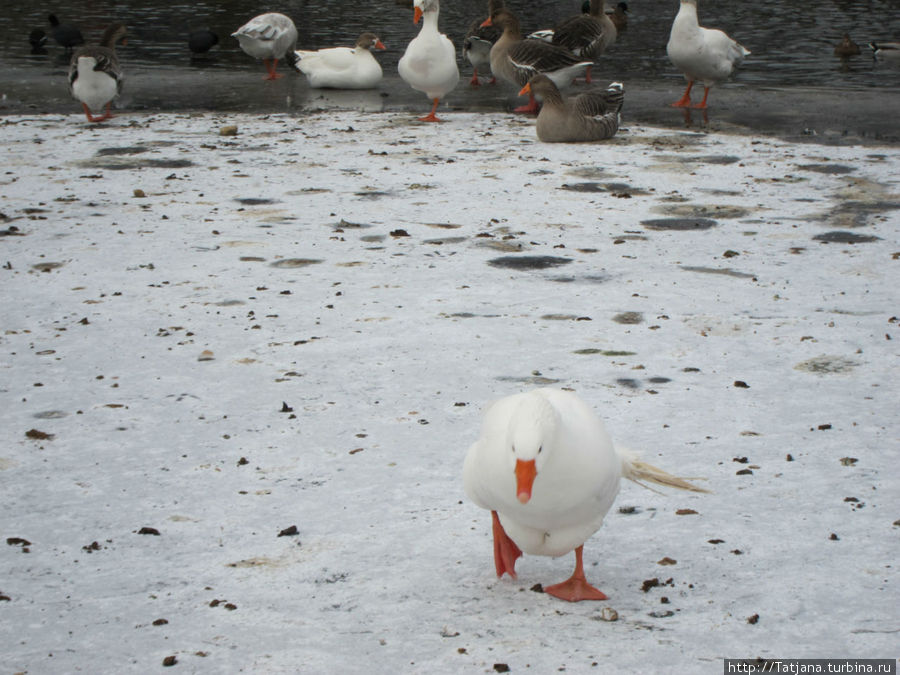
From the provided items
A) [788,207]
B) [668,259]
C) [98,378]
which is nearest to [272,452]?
[98,378]

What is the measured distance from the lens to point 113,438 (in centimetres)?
419

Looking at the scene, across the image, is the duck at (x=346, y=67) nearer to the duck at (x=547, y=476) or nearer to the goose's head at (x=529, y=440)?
the duck at (x=547, y=476)

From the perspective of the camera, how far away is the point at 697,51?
12.3 m

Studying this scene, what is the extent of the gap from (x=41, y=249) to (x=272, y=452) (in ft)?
11.5

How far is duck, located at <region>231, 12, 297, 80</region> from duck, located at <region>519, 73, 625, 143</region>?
605 centimetres

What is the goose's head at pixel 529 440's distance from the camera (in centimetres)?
271

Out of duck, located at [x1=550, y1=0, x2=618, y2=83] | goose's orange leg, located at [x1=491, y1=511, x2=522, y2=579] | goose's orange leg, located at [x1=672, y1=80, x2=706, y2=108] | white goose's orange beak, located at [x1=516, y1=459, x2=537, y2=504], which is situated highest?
duck, located at [x1=550, y1=0, x2=618, y2=83]

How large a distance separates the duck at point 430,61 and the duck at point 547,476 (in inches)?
358

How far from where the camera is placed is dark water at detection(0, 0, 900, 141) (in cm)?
1343

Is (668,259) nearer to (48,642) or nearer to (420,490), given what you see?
(420,490)

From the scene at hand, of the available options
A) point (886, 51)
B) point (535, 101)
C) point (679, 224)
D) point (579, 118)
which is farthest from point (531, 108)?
point (886, 51)

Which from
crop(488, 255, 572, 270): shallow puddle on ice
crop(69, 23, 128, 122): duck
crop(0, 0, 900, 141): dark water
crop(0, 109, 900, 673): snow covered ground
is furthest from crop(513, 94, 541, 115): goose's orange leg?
crop(488, 255, 572, 270): shallow puddle on ice

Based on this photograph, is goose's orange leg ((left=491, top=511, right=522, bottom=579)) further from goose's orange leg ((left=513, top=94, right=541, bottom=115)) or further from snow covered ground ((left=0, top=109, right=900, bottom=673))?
goose's orange leg ((left=513, top=94, right=541, bottom=115))

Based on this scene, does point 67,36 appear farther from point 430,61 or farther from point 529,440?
point 529,440
